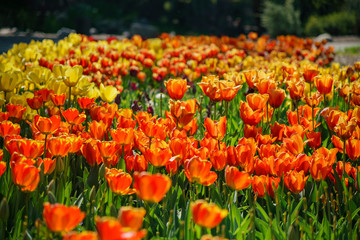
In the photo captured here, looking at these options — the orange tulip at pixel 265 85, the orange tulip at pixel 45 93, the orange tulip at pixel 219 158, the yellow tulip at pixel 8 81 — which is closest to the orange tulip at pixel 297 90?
the orange tulip at pixel 265 85

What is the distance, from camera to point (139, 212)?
3.45ft

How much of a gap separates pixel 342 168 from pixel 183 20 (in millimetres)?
27303

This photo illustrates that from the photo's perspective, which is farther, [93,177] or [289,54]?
[289,54]

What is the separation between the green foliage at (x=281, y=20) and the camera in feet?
73.7

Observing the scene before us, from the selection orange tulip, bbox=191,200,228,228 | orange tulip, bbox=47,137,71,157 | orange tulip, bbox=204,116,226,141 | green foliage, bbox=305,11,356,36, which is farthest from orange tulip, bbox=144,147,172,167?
green foliage, bbox=305,11,356,36

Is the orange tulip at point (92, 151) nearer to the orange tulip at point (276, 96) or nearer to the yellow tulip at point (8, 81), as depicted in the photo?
the orange tulip at point (276, 96)

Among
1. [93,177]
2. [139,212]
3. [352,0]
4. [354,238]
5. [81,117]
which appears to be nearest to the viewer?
[139,212]

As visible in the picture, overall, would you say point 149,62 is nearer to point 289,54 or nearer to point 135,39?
point 135,39

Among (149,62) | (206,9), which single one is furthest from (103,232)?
(206,9)

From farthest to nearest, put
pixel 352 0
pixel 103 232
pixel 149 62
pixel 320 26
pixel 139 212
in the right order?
1. pixel 352 0
2. pixel 320 26
3. pixel 149 62
4. pixel 139 212
5. pixel 103 232

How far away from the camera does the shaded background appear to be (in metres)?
20.2

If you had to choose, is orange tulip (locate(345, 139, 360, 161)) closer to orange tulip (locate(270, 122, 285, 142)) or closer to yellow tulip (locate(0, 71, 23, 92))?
orange tulip (locate(270, 122, 285, 142))

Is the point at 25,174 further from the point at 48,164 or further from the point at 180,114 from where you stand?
the point at 180,114

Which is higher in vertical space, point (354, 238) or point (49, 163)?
point (49, 163)
